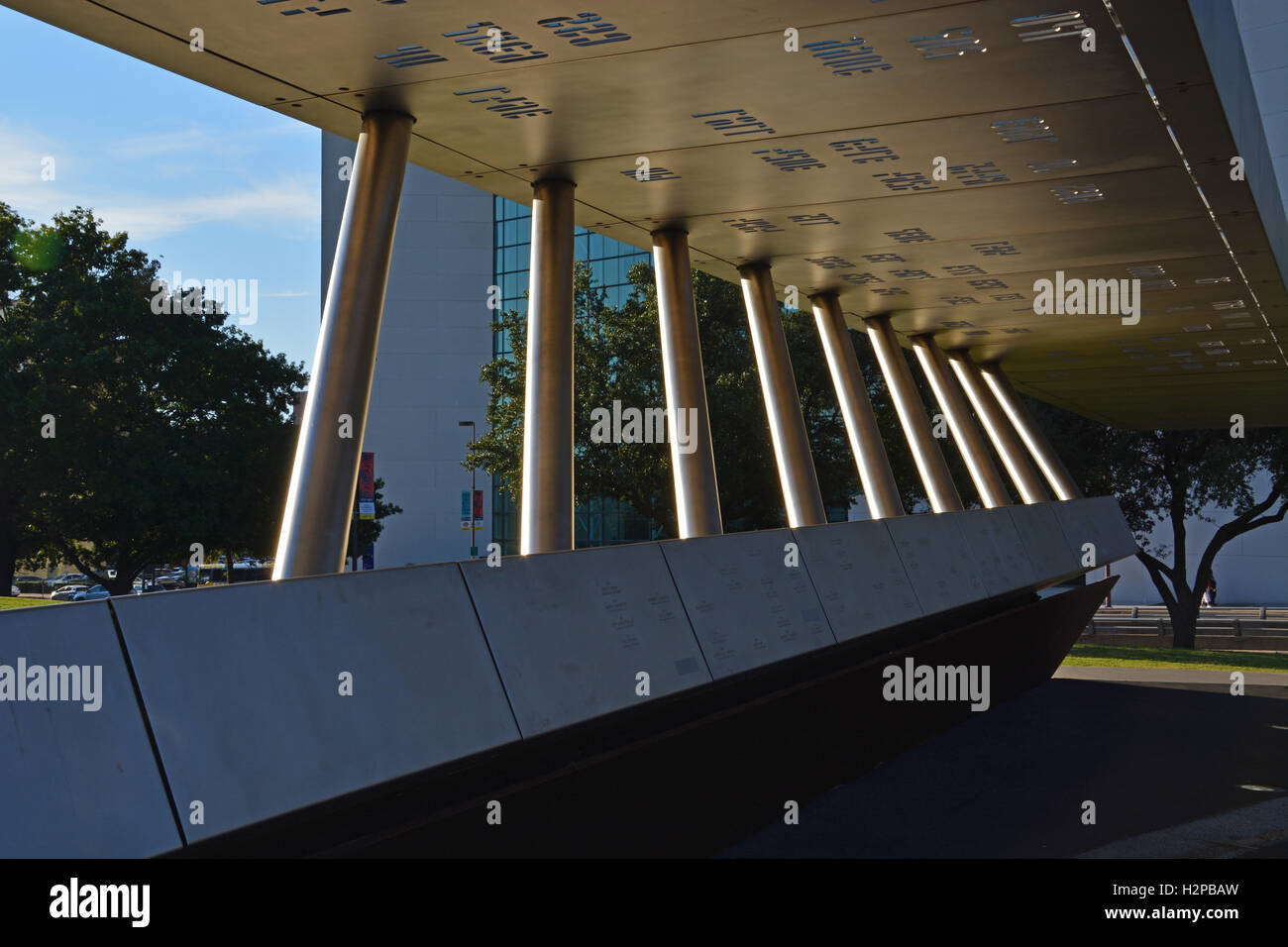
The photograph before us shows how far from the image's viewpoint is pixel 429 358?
7569cm

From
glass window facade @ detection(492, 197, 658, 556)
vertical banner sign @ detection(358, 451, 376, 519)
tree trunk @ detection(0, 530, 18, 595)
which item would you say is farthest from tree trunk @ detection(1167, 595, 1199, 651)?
tree trunk @ detection(0, 530, 18, 595)

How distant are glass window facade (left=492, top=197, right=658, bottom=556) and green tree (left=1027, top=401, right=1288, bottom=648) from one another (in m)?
25.3

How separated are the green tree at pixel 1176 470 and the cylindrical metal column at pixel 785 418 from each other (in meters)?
22.6

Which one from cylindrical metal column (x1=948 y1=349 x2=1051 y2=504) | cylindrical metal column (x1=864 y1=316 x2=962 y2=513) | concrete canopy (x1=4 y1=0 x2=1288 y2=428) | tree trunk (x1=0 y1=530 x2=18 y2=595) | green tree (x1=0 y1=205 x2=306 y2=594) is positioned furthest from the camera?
tree trunk (x1=0 y1=530 x2=18 y2=595)

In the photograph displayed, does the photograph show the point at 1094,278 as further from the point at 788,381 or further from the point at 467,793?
the point at 467,793

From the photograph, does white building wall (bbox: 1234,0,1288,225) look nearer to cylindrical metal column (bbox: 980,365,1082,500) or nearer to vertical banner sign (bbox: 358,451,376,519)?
cylindrical metal column (bbox: 980,365,1082,500)

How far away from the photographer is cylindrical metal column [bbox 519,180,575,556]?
10.5 metres

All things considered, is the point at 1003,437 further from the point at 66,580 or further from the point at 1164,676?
the point at 66,580

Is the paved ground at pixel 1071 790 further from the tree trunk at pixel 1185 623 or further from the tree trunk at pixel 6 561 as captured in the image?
the tree trunk at pixel 6 561

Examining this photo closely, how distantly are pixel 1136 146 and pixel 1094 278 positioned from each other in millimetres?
6021

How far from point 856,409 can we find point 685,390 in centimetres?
530

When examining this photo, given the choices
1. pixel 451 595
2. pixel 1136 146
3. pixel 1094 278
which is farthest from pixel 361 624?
pixel 1094 278

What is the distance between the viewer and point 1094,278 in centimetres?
1597

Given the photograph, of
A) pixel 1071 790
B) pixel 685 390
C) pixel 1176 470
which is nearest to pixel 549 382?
pixel 685 390
